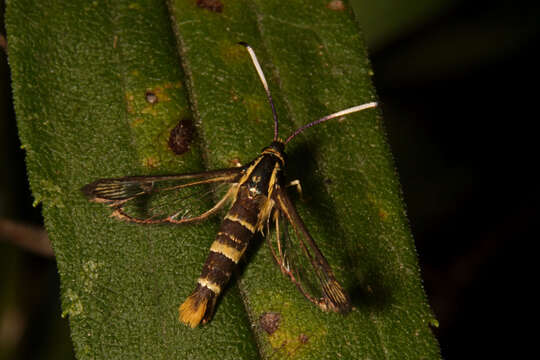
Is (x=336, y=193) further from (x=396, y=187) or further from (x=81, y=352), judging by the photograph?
(x=81, y=352)

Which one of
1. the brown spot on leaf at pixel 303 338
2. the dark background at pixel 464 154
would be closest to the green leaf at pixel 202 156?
the brown spot on leaf at pixel 303 338

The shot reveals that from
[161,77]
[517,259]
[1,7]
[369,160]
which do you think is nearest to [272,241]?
[369,160]

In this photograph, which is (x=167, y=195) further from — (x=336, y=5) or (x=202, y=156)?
(x=336, y=5)

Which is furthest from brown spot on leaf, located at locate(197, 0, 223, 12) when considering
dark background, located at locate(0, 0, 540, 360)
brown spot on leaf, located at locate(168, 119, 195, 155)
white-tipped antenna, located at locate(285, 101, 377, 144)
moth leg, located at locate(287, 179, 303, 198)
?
dark background, located at locate(0, 0, 540, 360)

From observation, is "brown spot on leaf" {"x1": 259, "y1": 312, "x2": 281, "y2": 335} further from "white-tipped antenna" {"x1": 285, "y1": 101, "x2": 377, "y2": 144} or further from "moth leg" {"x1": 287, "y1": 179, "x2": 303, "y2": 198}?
"white-tipped antenna" {"x1": 285, "y1": 101, "x2": 377, "y2": 144}

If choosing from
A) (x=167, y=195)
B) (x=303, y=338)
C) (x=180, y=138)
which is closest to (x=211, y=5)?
(x=180, y=138)

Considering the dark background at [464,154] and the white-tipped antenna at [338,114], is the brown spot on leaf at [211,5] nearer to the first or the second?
the white-tipped antenna at [338,114]
